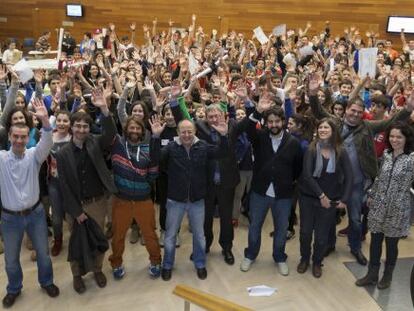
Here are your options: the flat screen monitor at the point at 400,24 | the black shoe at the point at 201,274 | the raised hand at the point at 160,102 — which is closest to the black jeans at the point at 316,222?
the black shoe at the point at 201,274

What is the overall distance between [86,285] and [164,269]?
0.79 m

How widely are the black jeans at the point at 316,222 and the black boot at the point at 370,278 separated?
1.48 ft

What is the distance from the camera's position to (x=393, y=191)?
3975mm

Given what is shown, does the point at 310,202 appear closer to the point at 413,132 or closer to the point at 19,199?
the point at 413,132

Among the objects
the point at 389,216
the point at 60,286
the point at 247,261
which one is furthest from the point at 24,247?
the point at 389,216

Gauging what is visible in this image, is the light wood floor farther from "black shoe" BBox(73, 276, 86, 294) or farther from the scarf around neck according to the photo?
the scarf around neck

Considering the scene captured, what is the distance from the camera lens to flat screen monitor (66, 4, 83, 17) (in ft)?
60.4

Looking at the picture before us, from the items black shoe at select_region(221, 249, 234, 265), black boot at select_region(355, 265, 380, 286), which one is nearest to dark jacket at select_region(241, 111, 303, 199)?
black shoe at select_region(221, 249, 234, 265)

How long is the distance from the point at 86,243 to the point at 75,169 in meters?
0.72

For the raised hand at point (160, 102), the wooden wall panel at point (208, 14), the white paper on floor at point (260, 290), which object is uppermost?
the wooden wall panel at point (208, 14)

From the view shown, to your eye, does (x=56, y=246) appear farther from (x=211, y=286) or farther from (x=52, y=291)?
(x=211, y=286)

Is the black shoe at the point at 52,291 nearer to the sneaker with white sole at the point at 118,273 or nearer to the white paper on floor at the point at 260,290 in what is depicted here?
the sneaker with white sole at the point at 118,273

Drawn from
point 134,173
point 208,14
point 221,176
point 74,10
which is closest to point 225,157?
point 221,176

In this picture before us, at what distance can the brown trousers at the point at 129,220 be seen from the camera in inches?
168
